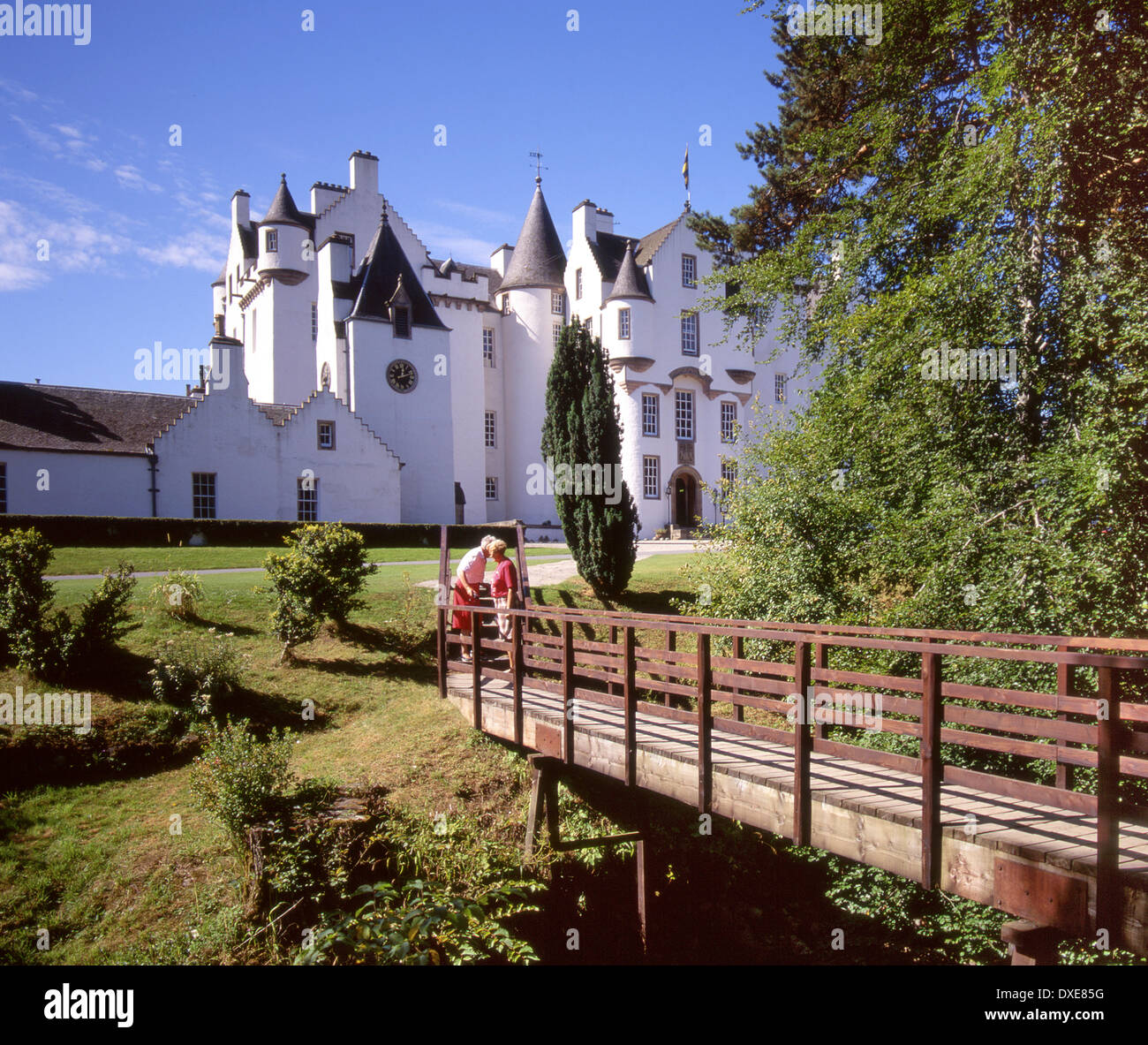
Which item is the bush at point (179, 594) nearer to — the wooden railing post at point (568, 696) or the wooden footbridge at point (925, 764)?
the wooden footbridge at point (925, 764)

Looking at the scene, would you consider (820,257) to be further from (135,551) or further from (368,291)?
(368,291)

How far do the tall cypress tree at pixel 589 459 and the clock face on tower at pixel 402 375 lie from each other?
16.6 m

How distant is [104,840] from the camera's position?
9219mm

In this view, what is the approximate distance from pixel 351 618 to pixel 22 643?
606 cm

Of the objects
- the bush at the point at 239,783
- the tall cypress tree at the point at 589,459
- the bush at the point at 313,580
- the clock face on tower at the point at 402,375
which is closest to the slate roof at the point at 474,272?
the clock face on tower at the point at 402,375

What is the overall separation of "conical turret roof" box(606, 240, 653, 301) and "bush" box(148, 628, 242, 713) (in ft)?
96.8

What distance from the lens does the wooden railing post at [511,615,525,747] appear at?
1007cm

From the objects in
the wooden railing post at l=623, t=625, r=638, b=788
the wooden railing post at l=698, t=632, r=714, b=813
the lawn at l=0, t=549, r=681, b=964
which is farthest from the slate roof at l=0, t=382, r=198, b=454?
the wooden railing post at l=698, t=632, r=714, b=813

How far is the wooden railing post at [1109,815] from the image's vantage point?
15.3 ft

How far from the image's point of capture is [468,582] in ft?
41.3

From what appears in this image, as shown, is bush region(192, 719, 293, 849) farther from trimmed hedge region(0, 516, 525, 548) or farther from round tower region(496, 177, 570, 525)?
round tower region(496, 177, 570, 525)

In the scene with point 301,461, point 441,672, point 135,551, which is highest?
point 301,461

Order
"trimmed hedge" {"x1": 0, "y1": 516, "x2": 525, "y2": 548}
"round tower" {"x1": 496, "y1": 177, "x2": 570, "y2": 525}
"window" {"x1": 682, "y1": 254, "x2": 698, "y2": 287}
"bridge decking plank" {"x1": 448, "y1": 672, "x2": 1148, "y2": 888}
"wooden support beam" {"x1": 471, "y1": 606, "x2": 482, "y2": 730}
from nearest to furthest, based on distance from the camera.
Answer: "bridge decking plank" {"x1": 448, "y1": 672, "x2": 1148, "y2": 888} < "wooden support beam" {"x1": 471, "y1": 606, "x2": 482, "y2": 730} < "trimmed hedge" {"x1": 0, "y1": 516, "x2": 525, "y2": 548} < "window" {"x1": 682, "y1": 254, "x2": 698, "y2": 287} < "round tower" {"x1": 496, "y1": 177, "x2": 570, "y2": 525}
